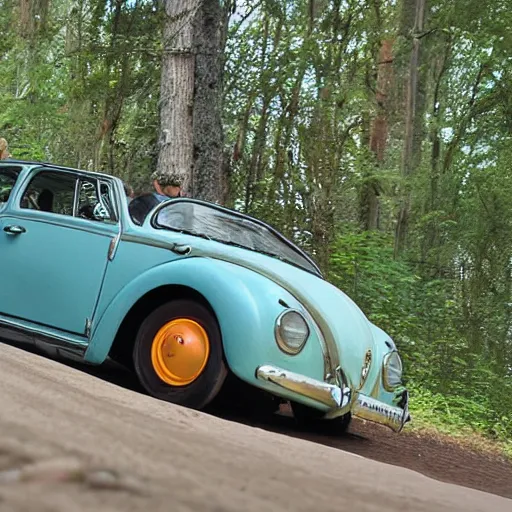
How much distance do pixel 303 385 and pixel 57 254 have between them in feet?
7.08

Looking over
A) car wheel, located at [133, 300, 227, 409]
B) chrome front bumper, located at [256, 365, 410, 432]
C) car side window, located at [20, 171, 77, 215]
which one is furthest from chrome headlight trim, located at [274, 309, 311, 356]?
car side window, located at [20, 171, 77, 215]

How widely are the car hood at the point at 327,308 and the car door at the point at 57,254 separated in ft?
2.80

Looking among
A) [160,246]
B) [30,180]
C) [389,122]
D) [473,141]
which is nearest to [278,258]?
[160,246]

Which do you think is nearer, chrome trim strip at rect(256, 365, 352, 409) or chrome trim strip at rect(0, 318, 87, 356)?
chrome trim strip at rect(256, 365, 352, 409)

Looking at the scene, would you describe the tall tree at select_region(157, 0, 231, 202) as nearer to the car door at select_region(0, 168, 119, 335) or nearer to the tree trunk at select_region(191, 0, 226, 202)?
the tree trunk at select_region(191, 0, 226, 202)

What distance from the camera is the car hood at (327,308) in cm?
400

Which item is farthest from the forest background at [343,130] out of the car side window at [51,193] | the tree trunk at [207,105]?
the car side window at [51,193]

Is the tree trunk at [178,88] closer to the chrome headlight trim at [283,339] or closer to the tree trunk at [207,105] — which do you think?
the tree trunk at [207,105]

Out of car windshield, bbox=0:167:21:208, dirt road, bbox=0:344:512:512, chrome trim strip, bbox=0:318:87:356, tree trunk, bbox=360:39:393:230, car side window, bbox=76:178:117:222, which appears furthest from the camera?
tree trunk, bbox=360:39:393:230

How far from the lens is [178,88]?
28.1ft

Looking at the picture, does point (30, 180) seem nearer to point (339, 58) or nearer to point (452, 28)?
point (339, 58)

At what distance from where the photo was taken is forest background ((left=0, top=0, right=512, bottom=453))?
29.7ft

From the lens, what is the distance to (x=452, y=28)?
42.9 ft

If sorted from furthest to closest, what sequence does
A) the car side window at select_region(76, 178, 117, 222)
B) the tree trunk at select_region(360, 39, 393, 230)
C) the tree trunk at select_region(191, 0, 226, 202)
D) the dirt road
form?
the tree trunk at select_region(360, 39, 393, 230)
the tree trunk at select_region(191, 0, 226, 202)
the car side window at select_region(76, 178, 117, 222)
the dirt road
